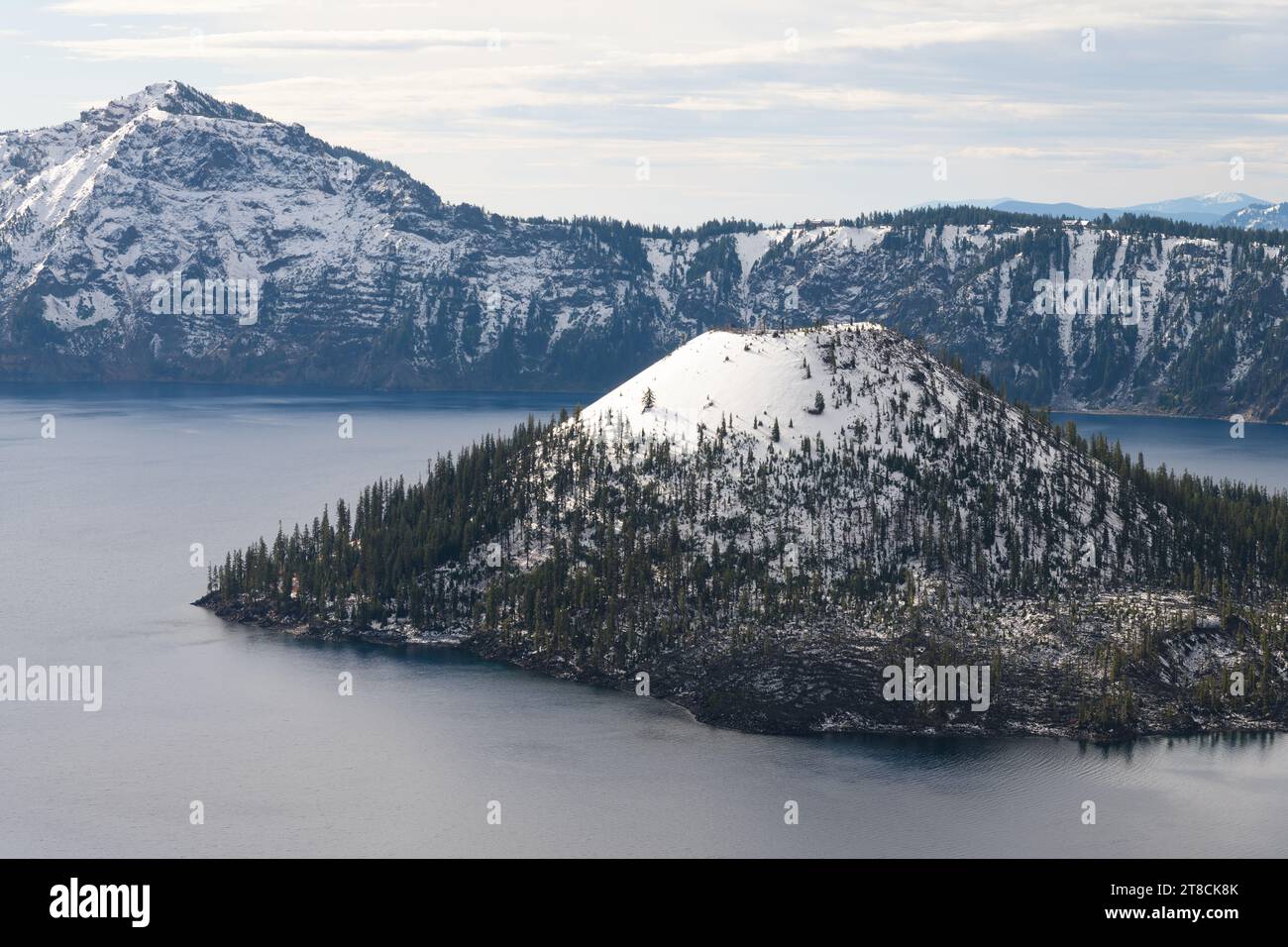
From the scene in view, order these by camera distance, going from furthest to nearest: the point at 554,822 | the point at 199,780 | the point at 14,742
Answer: the point at 14,742, the point at 199,780, the point at 554,822

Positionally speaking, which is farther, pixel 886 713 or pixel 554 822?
pixel 886 713

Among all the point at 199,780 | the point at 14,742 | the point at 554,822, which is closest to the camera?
the point at 554,822

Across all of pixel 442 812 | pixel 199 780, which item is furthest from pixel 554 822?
pixel 199 780

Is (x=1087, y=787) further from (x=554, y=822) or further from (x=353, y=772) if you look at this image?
(x=353, y=772)
